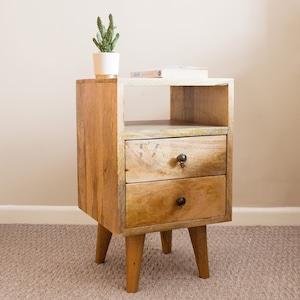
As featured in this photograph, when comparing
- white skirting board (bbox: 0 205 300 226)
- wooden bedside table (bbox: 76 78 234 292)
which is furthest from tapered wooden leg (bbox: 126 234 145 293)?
white skirting board (bbox: 0 205 300 226)

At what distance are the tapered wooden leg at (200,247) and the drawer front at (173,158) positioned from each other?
17cm

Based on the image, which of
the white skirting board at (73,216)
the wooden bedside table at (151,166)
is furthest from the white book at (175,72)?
the white skirting board at (73,216)

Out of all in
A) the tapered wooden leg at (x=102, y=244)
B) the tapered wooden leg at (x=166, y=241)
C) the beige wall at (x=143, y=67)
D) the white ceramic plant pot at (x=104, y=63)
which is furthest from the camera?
the beige wall at (x=143, y=67)

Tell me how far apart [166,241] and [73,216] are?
51 cm

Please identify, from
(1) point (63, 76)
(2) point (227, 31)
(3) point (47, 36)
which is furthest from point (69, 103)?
(2) point (227, 31)

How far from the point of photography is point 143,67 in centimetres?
210

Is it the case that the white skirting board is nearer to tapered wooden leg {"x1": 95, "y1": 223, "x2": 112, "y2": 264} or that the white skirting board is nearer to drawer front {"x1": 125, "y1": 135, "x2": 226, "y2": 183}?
tapered wooden leg {"x1": 95, "y1": 223, "x2": 112, "y2": 264}

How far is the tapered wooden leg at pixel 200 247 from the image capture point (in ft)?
5.13

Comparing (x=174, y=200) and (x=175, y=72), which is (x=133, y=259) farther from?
(x=175, y=72)

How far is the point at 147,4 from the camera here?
2066 millimetres

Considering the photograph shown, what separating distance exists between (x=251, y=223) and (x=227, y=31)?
0.75 metres

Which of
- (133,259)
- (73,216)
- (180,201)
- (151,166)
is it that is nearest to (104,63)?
(151,166)

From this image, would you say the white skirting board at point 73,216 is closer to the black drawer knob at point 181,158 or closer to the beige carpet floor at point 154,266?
the beige carpet floor at point 154,266

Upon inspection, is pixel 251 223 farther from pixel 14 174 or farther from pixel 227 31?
pixel 14 174
